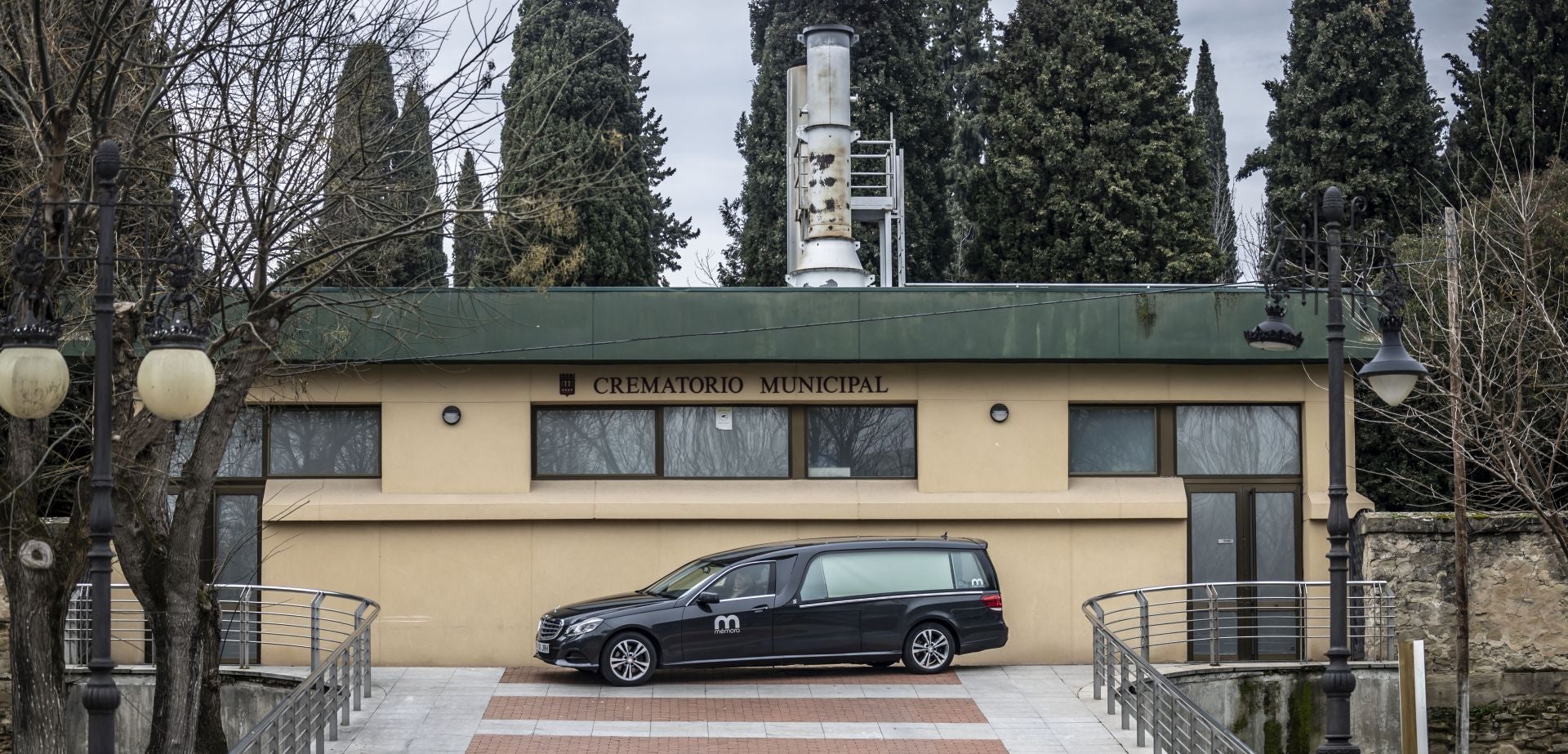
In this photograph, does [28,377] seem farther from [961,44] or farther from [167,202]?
[961,44]

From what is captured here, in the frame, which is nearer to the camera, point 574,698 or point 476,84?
point 476,84

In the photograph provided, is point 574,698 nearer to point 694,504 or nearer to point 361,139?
point 694,504

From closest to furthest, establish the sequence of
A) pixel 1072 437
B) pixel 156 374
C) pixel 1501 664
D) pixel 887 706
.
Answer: pixel 156 374
pixel 887 706
pixel 1501 664
pixel 1072 437

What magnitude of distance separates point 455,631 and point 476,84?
8.34 m

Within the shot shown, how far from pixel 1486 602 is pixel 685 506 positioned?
9.90 metres

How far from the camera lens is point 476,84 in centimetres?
1423

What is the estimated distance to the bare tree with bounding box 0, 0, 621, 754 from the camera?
1288 cm

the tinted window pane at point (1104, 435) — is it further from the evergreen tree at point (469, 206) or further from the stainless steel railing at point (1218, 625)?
the evergreen tree at point (469, 206)

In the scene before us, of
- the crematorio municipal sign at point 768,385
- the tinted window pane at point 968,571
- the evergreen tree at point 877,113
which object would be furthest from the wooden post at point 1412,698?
the evergreen tree at point 877,113

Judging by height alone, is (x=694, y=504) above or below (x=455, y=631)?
above

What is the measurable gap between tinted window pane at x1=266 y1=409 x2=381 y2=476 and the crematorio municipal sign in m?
3.60

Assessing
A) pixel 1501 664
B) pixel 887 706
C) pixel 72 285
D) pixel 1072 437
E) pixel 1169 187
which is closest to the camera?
pixel 72 285

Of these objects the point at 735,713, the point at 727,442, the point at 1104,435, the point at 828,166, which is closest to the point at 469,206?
the point at 735,713

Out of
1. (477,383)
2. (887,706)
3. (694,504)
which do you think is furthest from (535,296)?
(887,706)
